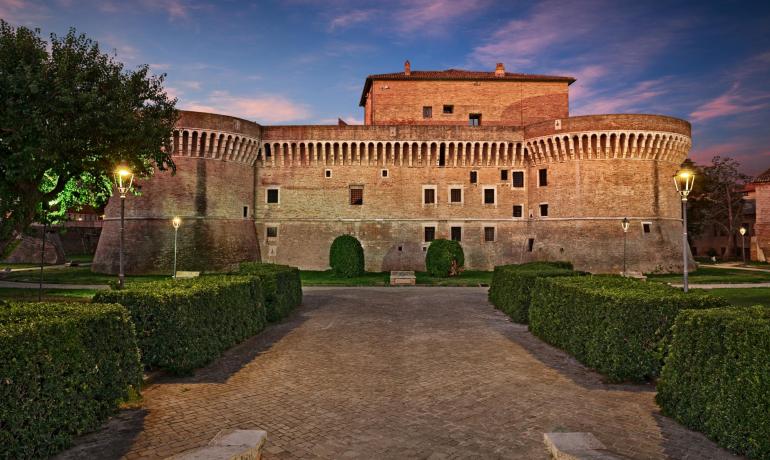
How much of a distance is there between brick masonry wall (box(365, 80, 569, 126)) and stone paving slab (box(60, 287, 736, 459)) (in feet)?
95.7

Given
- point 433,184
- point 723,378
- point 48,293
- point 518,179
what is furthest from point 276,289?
point 518,179

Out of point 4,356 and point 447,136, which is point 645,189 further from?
point 4,356

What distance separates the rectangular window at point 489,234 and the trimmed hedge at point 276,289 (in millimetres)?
21988

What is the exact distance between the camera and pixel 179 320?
8438mm

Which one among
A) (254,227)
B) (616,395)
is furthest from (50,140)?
(254,227)

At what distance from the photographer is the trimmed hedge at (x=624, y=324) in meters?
7.99

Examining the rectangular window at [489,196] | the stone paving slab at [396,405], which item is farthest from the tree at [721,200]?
the stone paving slab at [396,405]

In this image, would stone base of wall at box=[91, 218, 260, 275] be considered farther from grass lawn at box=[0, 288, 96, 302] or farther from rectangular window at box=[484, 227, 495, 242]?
rectangular window at box=[484, 227, 495, 242]

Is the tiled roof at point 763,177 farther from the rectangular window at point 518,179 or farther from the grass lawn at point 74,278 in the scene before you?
the grass lawn at point 74,278

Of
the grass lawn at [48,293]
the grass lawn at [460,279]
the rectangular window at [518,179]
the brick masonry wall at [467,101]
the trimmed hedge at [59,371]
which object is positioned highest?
the brick masonry wall at [467,101]

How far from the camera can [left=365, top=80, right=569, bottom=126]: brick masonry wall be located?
125 ft

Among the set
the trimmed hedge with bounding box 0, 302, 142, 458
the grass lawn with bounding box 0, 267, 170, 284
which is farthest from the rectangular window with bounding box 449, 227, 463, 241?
the trimmed hedge with bounding box 0, 302, 142, 458

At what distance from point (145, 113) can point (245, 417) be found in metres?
12.7

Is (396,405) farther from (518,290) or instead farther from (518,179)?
(518,179)
